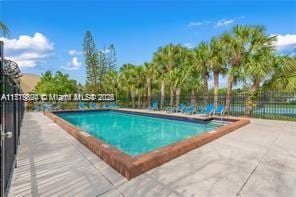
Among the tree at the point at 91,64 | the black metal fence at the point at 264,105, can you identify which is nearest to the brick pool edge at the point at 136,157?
the black metal fence at the point at 264,105

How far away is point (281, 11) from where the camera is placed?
593 inches

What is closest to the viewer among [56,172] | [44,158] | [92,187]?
[92,187]

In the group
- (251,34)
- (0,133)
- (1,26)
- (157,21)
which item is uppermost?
(157,21)

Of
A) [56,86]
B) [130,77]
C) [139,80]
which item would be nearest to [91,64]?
[56,86]

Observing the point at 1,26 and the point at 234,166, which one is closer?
the point at 1,26

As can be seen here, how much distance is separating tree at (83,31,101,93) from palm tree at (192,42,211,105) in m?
20.6

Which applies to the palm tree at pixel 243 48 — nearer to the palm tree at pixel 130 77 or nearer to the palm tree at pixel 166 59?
the palm tree at pixel 166 59

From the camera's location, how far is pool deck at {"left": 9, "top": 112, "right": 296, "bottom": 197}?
291 cm

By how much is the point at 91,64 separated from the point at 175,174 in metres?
31.6

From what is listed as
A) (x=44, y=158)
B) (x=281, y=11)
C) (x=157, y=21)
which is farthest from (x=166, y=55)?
(x=44, y=158)

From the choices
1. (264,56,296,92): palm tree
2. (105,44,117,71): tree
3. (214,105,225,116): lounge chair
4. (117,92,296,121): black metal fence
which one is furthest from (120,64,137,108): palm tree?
(264,56,296,92): palm tree

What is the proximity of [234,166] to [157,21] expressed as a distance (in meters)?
18.1

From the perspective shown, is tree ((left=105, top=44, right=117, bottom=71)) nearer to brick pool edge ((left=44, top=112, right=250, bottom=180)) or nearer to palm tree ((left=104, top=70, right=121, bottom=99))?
palm tree ((left=104, top=70, right=121, bottom=99))

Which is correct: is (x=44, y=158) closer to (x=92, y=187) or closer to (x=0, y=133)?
(x=92, y=187)
